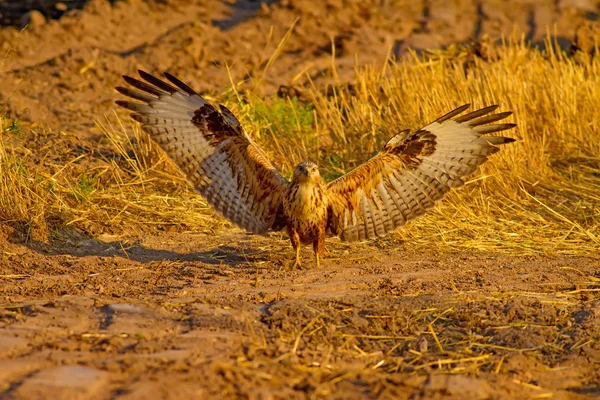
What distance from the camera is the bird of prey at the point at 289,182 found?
271 inches

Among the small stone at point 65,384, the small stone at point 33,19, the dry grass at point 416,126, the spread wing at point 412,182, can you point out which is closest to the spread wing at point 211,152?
the spread wing at point 412,182

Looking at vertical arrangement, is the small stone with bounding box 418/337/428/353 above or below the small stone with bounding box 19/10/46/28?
below

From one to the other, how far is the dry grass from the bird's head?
1.25 m

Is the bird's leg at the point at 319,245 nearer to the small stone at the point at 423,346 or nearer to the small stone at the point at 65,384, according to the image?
the small stone at the point at 423,346

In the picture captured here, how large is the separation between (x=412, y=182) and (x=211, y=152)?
56.4 inches

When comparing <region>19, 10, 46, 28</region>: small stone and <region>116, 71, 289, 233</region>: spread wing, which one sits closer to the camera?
<region>116, 71, 289, 233</region>: spread wing

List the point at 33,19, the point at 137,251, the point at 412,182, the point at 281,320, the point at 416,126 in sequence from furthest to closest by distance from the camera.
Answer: the point at 33,19 → the point at 416,126 → the point at 137,251 → the point at 412,182 → the point at 281,320

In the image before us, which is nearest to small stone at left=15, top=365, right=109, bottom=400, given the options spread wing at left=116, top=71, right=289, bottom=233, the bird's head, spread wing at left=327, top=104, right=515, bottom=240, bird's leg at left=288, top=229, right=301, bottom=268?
the bird's head

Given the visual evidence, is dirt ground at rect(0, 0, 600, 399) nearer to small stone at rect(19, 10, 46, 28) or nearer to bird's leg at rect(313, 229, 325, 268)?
bird's leg at rect(313, 229, 325, 268)

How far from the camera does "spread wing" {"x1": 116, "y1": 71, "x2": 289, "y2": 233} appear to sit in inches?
274

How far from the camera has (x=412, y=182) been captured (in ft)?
23.0

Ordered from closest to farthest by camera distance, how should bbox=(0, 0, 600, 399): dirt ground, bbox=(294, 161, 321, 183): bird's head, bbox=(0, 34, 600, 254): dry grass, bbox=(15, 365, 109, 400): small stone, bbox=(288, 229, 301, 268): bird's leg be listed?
bbox=(15, 365, 109, 400): small stone, bbox=(0, 0, 600, 399): dirt ground, bbox=(294, 161, 321, 183): bird's head, bbox=(288, 229, 301, 268): bird's leg, bbox=(0, 34, 600, 254): dry grass

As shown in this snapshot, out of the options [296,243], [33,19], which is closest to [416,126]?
[296,243]

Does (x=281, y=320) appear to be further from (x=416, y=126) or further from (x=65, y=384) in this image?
(x=416, y=126)
